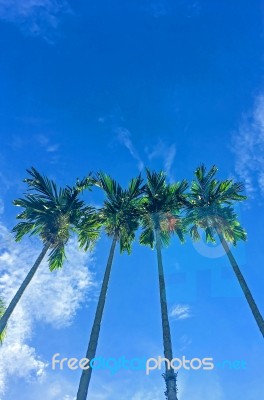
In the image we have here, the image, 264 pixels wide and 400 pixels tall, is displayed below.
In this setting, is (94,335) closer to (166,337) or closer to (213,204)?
(166,337)

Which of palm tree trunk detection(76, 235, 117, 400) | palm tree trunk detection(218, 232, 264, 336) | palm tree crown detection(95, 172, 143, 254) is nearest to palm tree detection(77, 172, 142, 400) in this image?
palm tree crown detection(95, 172, 143, 254)

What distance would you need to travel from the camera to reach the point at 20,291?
15133 mm

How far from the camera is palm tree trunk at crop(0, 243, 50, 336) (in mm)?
13478

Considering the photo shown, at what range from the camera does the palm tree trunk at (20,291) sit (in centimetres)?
1348

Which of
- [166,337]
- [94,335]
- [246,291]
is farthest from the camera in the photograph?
[246,291]

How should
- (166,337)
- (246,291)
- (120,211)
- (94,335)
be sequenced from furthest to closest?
1. (120,211)
2. (246,291)
3. (166,337)
4. (94,335)

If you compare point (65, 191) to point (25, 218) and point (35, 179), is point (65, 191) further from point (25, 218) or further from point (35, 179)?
point (25, 218)

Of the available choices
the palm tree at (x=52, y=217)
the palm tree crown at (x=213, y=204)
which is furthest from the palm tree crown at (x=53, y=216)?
the palm tree crown at (x=213, y=204)

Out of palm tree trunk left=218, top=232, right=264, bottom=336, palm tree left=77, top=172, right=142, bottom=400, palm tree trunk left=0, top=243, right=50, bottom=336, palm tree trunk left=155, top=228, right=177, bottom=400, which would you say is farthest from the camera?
palm tree left=77, top=172, right=142, bottom=400

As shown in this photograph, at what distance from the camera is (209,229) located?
20.1 metres

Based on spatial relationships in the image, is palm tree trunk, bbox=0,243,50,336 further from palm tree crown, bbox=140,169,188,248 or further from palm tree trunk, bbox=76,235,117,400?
palm tree crown, bbox=140,169,188,248

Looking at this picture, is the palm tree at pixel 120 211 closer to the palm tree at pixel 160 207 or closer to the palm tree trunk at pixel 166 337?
the palm tree at pixel 160 207

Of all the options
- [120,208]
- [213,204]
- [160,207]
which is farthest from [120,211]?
[213,204]

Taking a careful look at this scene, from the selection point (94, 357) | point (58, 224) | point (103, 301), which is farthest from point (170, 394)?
point (58, 224)
